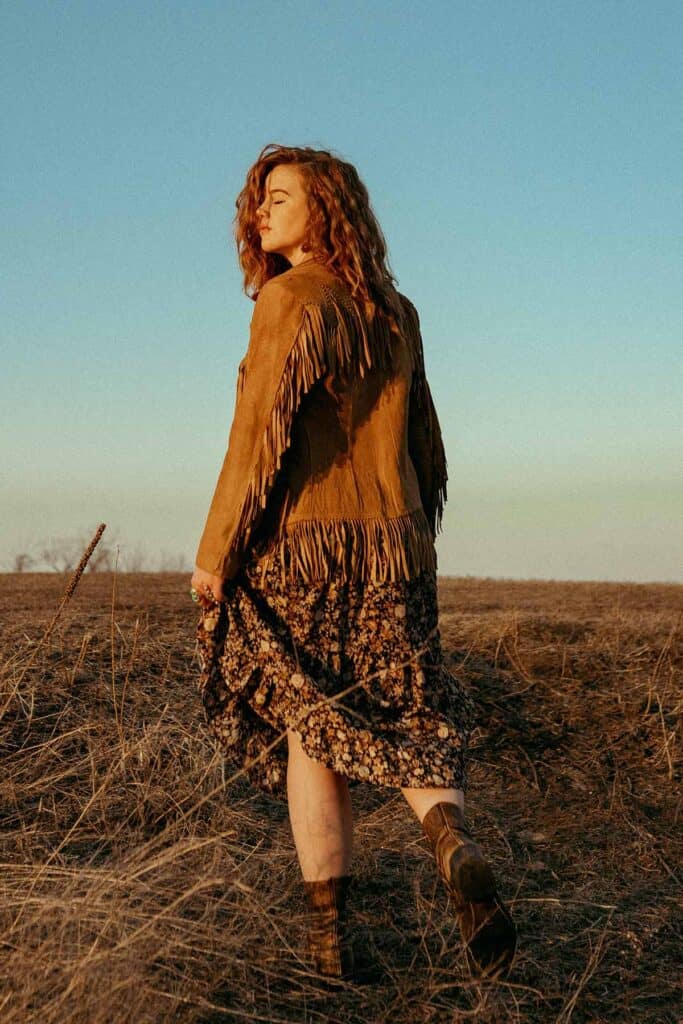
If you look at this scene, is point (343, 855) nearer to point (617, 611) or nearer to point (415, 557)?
point (415, 557)

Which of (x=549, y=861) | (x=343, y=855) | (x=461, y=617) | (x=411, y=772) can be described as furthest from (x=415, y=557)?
(x=461, y=617)

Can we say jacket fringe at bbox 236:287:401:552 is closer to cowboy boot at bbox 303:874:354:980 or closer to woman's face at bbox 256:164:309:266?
woman's face at bbox 256:164:309:266

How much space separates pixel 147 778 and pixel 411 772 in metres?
1.55

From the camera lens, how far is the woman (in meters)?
2.76

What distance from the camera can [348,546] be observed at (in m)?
2.85

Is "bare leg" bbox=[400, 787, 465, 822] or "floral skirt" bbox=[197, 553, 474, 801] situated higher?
"floral skirt" bbox=[197, 553, 474, 801]

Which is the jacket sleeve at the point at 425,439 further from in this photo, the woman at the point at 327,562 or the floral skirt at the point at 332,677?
the floral skirt at the point at 332,677

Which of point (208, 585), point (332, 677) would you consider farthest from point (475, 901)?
point (208, 585)

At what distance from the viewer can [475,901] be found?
2586 mm

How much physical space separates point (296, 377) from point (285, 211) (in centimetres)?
52

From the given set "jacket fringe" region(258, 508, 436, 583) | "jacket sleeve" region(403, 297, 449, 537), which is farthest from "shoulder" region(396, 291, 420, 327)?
"jacket fringe" region(258, 508, 436, 583)

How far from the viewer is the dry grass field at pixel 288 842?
249cm

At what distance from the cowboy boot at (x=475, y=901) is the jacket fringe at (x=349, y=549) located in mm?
676

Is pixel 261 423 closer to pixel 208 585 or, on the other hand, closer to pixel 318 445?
pixel 318 445
